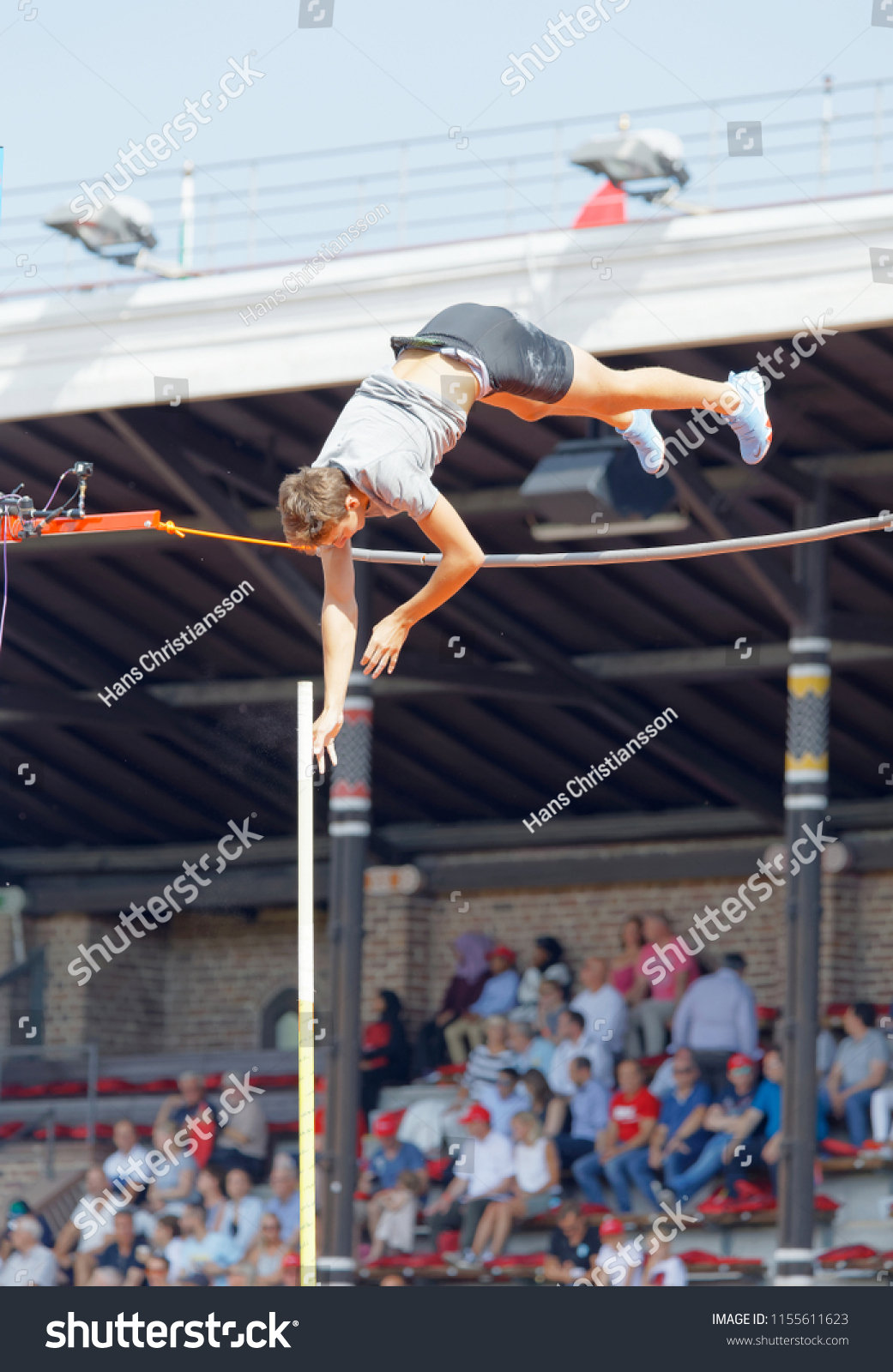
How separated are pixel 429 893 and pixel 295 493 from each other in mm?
10580

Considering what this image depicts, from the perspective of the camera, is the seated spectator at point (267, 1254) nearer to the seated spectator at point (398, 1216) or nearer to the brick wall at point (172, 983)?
the seated spectator at point (398, 1216)

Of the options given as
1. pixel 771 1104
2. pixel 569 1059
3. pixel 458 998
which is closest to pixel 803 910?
pixel 771 1104

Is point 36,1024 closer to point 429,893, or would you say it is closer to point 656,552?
point 429,893

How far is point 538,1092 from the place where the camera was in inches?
475

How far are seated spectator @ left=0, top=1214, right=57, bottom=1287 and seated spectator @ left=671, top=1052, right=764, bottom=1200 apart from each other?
4187 mm

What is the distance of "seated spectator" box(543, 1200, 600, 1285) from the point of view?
1121cm

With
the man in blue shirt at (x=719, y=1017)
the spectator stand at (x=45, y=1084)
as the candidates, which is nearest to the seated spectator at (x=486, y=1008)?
the man in blue shirt at (x=719, y=1017)

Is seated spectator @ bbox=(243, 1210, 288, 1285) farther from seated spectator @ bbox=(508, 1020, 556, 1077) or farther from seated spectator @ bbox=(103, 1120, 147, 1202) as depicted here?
seated spectator @ bbox=(508, 1020, 556, 1077)

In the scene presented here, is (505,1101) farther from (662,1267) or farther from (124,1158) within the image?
(124,1158)

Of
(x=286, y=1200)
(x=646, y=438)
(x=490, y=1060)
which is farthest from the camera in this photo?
(x=490, y=1060)

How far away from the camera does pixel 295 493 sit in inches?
210

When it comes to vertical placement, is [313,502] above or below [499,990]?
above

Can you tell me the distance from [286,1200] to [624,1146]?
6.88ft
